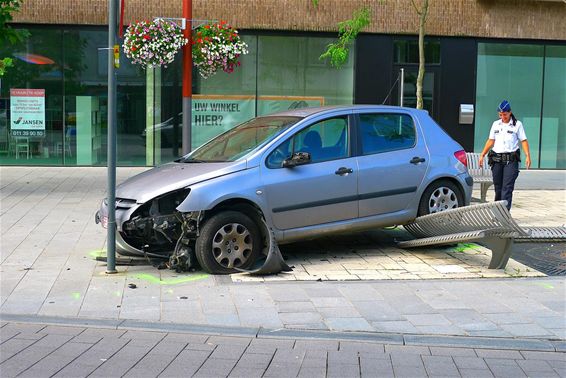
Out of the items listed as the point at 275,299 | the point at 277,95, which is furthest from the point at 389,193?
the point at 277,95

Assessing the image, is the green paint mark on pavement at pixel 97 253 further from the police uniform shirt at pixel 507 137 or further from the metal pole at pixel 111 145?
the police uniform shirt at pixel 507 137

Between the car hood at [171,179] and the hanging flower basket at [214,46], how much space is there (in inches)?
148

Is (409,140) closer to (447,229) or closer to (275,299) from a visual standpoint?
(447,229)

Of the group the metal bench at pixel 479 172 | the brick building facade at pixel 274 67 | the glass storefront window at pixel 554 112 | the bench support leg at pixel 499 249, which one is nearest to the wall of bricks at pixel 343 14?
the brick building facade at pixel 274 67

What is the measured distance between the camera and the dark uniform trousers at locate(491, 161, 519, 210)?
10.2m

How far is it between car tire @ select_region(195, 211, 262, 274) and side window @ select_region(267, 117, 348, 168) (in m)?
0.80

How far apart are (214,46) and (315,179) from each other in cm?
431

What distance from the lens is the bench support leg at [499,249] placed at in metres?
7.60

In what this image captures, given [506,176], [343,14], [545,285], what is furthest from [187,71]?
[343,14]

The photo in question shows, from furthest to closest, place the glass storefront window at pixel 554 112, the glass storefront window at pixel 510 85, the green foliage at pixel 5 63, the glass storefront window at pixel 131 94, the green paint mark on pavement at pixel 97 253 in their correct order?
the glass storefront window at pixel 554 112 → the glass storefront window at pixel 510 85 → the glass storefront window at pixel 131 94 → the green foliage at pixel 5 63 → the green paint mark on pavement at pixel 97 253

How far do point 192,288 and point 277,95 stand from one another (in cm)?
1263

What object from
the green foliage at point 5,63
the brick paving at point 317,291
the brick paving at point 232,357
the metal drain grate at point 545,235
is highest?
the green foliage at point 5,63

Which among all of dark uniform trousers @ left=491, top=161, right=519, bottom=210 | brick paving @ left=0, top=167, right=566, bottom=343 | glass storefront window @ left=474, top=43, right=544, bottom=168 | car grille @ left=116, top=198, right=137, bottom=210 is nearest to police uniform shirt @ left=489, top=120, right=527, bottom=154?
dark uniform trousers @ left=491, top=161, right=519, bottom=210

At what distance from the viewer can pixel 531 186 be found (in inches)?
643
